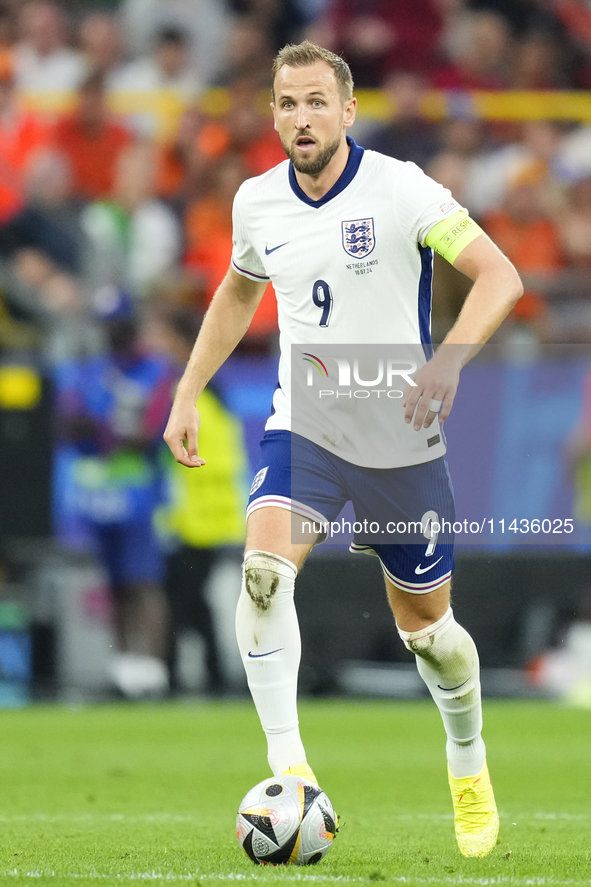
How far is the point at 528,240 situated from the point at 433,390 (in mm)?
8061

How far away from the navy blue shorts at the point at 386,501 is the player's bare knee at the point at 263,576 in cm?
24

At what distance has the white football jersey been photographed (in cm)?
464

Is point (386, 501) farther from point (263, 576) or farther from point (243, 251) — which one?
point (243, 251)

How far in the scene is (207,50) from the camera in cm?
1369

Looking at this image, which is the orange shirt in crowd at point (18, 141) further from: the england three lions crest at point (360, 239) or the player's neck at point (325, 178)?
the england three lions crest at point (360, 239)

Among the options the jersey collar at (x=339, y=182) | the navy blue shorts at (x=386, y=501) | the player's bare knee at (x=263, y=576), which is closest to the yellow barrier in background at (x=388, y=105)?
the jersey collar at (x=339, y=182)

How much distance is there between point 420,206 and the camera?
4570 mm

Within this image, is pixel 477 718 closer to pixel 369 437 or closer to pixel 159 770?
pixel 369 437

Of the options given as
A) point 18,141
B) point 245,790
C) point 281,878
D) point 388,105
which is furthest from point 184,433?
point 388,105

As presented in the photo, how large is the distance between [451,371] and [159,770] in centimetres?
410

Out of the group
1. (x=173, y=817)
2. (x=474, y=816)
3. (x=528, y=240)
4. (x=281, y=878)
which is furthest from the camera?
(x=528, y=240)

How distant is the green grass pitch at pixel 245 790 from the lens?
4.37m

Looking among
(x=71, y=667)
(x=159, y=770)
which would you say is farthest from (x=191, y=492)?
(x=159, y=770)

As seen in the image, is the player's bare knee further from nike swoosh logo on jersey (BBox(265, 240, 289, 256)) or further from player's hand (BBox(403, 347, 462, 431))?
nike swoosh logo on jersey (BBox(265, 240, 289, 256))
